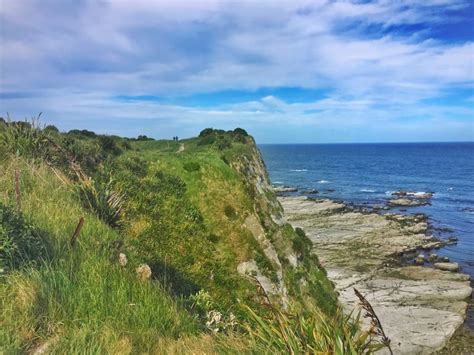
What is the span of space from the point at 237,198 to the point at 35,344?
1488cm

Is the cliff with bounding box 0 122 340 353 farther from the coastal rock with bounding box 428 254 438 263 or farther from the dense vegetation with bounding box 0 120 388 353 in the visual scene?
the coastal rock with bounding box 428 254 438 263

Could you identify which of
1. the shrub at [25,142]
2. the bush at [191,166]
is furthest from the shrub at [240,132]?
the shrub at [25,142]

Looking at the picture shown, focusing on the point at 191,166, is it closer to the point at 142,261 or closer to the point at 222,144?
the point at 222,144

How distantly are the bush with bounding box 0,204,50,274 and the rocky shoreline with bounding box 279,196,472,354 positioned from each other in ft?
66.8

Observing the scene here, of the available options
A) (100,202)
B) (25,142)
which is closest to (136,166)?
(25,142)

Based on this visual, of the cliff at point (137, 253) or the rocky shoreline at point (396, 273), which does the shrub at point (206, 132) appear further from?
the rocky shoreline at point (396, 273)

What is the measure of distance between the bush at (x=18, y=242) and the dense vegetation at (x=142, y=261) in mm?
22

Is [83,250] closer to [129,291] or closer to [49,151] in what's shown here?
[129,291]

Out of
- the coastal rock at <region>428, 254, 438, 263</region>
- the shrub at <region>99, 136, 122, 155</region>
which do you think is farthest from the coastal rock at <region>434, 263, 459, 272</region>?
the shrub at <region>99, 136, 122, 155</region>

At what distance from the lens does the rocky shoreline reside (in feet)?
92.7

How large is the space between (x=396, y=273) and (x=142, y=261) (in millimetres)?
36697

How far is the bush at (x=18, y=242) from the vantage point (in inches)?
201

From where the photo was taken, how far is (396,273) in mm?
38969

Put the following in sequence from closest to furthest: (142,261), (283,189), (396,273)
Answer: (142,261)
(396,273)
(283,189)
